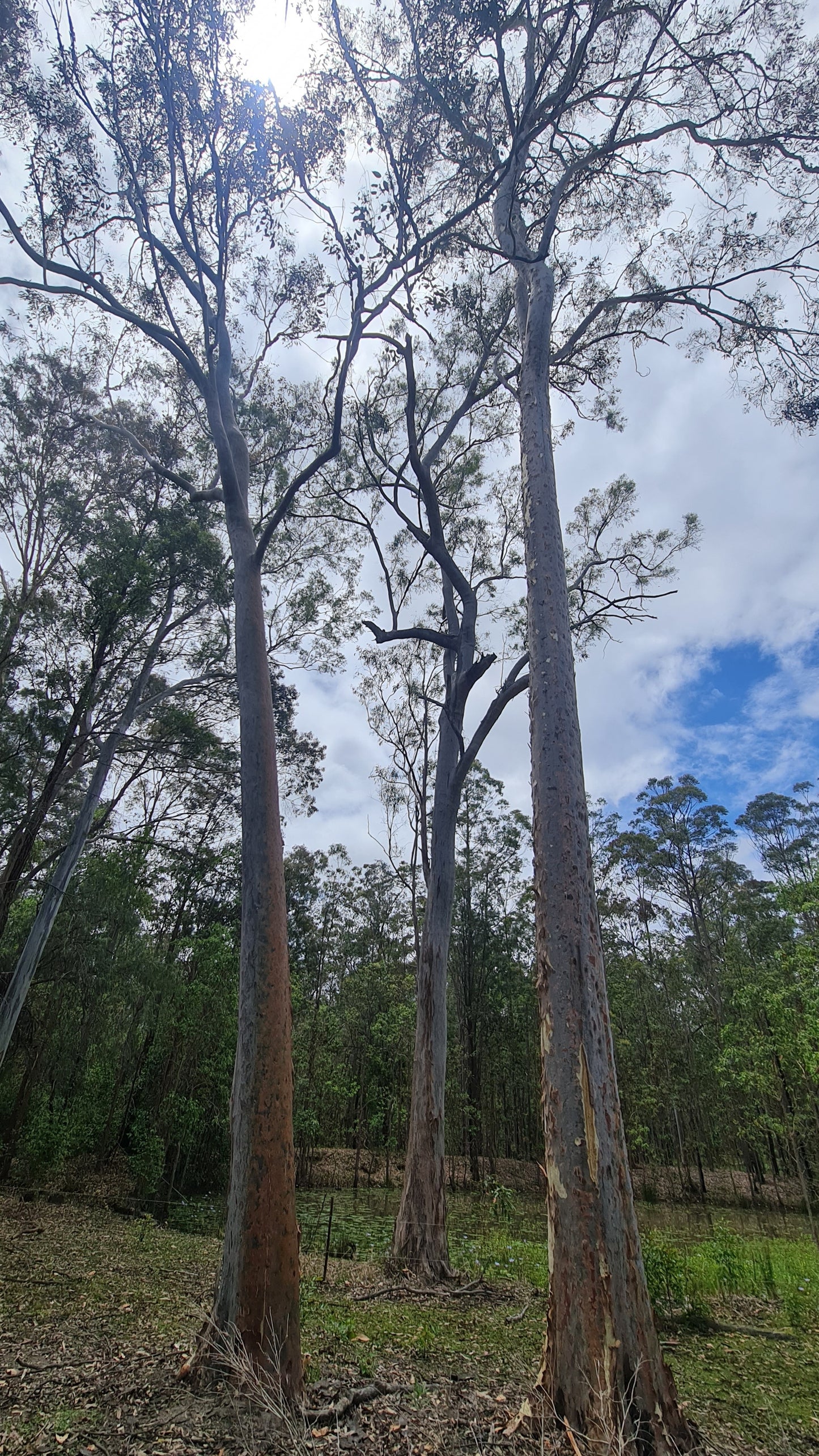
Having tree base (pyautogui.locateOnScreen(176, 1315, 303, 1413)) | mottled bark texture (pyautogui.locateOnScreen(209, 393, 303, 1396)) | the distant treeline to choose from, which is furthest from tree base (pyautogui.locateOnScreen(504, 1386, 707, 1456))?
the distant treeline

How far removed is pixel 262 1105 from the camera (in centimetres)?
358

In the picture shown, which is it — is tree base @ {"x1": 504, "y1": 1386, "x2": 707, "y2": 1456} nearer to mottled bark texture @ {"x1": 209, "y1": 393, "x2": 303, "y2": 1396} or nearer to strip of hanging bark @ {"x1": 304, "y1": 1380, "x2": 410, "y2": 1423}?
strip of hanging bark @ {"x1": 304, "y1": 1380, "x2": 410, "y2": 1423}

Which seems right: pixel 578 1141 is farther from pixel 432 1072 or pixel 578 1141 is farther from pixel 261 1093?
pixel 432 1072

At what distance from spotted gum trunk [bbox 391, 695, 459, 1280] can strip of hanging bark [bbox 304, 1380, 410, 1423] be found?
305 cm

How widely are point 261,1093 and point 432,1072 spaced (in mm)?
3810

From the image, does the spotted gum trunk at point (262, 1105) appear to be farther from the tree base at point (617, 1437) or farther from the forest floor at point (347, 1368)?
the tree base at point (617, 1437)

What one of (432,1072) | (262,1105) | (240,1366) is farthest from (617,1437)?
(432,1072)

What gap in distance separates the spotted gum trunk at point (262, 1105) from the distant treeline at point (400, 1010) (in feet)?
26.0

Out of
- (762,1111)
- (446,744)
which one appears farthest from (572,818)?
(762,1111)

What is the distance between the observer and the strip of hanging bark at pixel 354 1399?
117 inches

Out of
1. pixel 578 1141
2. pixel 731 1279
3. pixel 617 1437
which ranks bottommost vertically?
pixel 731 1279

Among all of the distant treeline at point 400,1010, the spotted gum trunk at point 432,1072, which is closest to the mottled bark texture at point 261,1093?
the spotted gum trunk at point 432,1072

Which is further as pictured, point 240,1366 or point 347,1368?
point 347,1368

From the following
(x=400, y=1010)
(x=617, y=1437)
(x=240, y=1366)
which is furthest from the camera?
(x=400, y=1010)
